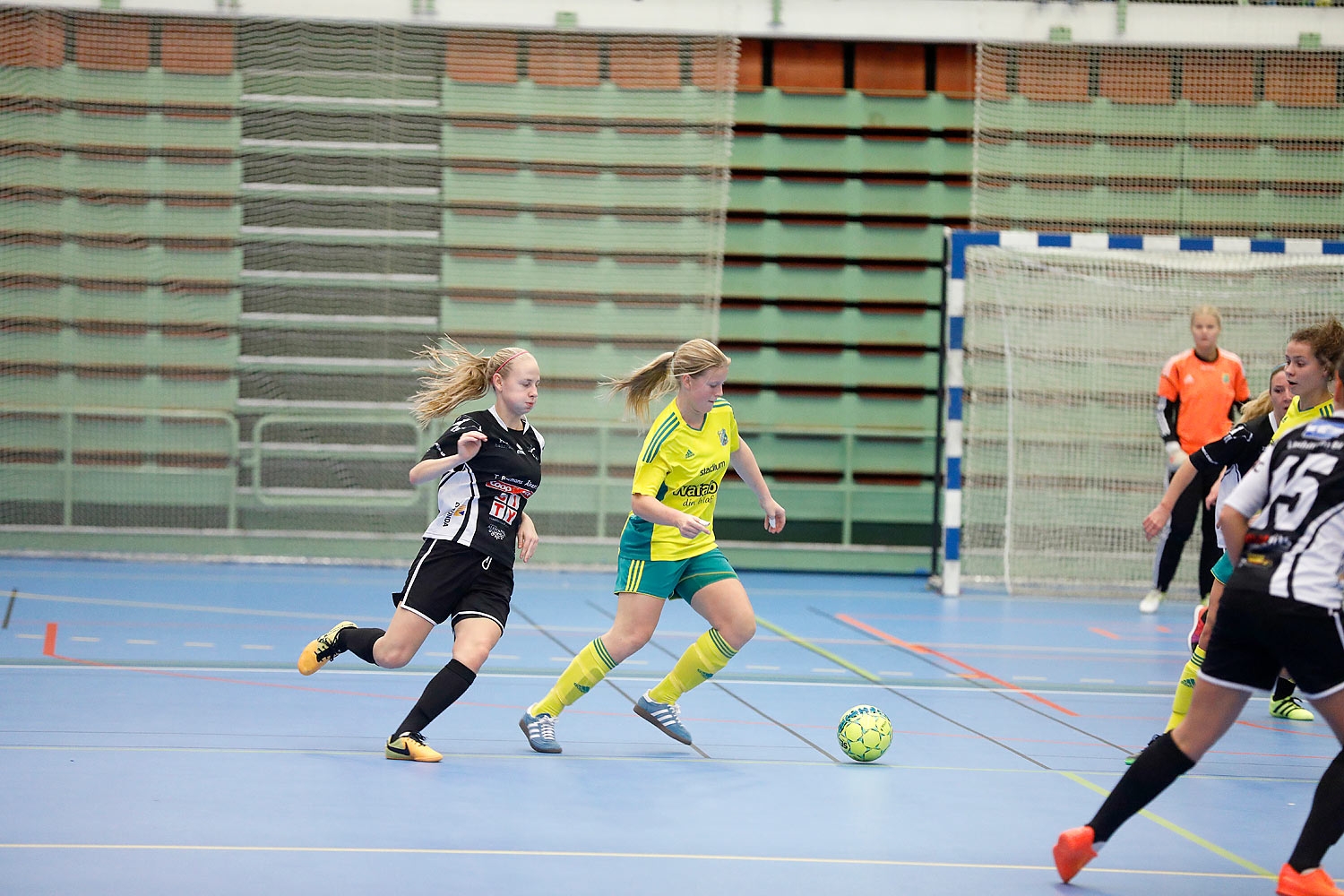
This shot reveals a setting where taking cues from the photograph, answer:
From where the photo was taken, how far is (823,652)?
25.8ft

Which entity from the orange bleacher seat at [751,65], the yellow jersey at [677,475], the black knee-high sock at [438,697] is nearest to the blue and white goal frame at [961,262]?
the orange bleacher seat at [751,65]

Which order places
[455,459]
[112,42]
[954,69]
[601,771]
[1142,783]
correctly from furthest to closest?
1. [954,69]
2. [112,42]
3. [455,459]
4. [601,771]
5. [1142,783]

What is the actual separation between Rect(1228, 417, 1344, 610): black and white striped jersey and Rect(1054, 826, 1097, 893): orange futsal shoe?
81cm

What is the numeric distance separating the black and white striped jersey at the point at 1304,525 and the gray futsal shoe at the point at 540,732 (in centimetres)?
268

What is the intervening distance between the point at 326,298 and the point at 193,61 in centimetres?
244

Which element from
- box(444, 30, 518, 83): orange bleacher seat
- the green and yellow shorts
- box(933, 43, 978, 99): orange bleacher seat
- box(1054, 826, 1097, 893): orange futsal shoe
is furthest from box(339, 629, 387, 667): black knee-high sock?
box(933, 43, 978, 99): orange bleacher seat

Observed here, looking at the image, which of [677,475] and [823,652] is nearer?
[677,475]

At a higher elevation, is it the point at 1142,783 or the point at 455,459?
the point at 455,459

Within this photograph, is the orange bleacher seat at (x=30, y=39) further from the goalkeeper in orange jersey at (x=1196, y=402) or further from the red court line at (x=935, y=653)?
the goalkeeper in orange jersey at (x=1196, y=402)

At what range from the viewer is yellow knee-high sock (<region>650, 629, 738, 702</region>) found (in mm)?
5207

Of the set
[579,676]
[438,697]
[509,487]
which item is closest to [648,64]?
[509,487]

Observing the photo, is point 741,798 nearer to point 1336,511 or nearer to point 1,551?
point 1336,511

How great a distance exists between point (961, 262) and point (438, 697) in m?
Result: 6.87

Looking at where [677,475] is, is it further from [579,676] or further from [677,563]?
[579,676]
